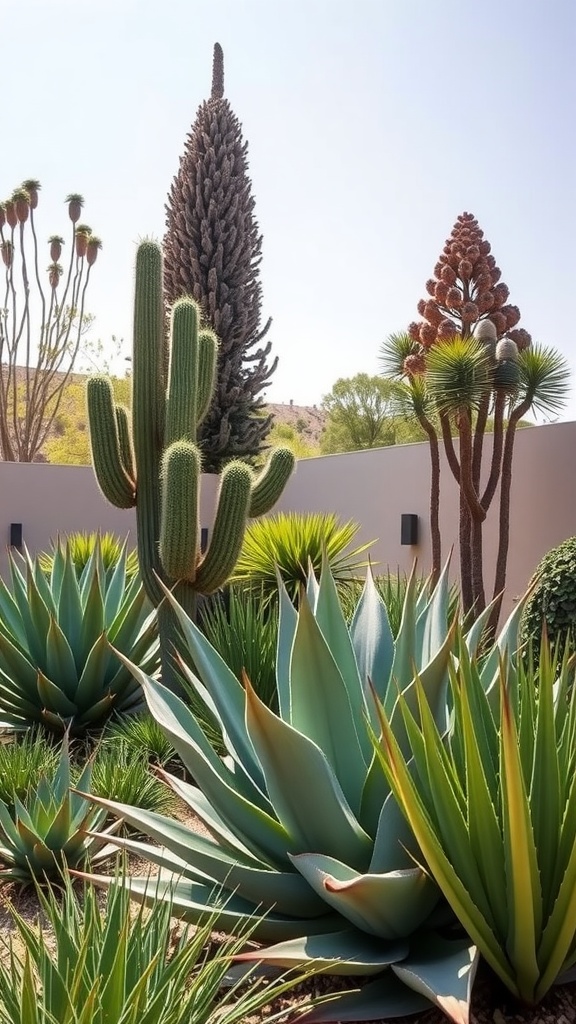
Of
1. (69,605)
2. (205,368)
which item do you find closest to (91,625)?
(69,605)

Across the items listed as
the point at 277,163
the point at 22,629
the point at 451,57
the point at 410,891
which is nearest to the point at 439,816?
the point at 410,891

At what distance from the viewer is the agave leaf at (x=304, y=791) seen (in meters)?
2.09

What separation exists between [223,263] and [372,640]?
1265 cm

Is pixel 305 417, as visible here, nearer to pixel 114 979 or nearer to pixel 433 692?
pixel 433 692

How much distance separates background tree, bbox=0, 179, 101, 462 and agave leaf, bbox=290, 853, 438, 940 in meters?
17.9

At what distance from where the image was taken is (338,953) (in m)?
1.97

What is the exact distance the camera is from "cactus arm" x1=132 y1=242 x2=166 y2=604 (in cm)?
574

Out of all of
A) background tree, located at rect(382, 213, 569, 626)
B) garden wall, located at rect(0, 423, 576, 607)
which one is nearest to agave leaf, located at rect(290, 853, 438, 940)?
background tree, located at rect(382, 213, 569, 626)

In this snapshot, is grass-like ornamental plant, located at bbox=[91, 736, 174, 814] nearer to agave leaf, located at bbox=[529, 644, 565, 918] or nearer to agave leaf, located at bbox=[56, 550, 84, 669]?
agave leaf, located at bbox=[56, 550, 84, 669]

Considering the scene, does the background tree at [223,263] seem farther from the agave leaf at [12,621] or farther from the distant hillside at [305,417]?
the distant hillside at [305,417]

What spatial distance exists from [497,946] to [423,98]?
9264mm

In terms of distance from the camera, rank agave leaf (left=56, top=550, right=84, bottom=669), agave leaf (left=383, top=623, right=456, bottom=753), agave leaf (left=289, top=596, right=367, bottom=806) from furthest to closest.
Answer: agave leaf (left=56, top=550, right=84, bottom=669), agave leaf (left=289, top=596, right=367, bottom=806), agave leaf (left=383, top=623, right=456, bottom=753)

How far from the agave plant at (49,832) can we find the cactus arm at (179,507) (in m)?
2.07

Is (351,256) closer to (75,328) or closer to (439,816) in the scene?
(75,328)
